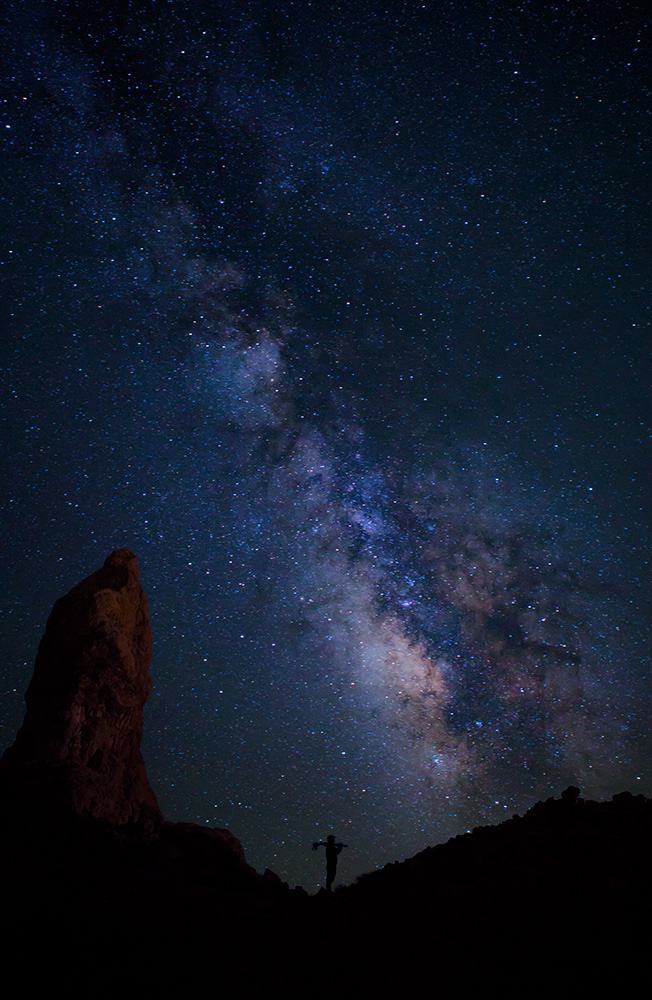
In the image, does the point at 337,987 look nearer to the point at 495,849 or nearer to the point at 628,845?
the point at 495,849

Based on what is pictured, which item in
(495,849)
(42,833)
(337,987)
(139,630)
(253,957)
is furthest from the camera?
(139,630)

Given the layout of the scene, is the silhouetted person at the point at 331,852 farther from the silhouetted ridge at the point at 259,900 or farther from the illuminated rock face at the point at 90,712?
the illuminated rock face at the point at 90,712

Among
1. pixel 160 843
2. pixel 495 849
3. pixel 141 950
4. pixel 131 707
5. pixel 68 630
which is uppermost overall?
pixel 68 630

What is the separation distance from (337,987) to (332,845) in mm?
10250

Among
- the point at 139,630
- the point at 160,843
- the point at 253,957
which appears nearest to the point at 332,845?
the point at 160,843

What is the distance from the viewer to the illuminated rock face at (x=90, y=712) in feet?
55.4

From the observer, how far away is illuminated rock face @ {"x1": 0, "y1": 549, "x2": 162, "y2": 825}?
55.4 ft

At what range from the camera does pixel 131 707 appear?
67.6 ft

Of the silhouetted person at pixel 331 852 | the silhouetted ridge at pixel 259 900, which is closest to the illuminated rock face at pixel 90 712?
the silhouetted ridge at pixel 259 900

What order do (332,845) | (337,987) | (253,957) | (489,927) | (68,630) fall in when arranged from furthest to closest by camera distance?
(68,630) → (332,845) → (253,957) → (489,927) → (337,987)

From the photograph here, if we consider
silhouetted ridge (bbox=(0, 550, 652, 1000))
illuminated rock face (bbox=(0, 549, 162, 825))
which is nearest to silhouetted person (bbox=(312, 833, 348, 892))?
silhouetted ridge (bbox=(0, 550, 652, 1000))

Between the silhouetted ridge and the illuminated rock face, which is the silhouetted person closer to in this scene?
the silhouetted ridge

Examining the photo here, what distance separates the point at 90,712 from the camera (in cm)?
1892

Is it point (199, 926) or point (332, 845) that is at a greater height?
point (332, 845)
